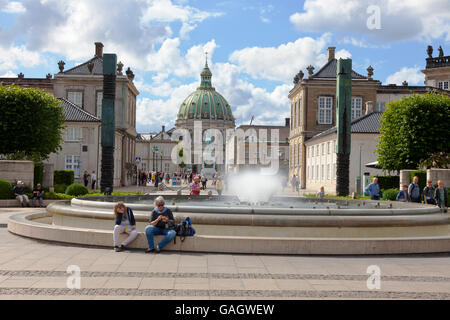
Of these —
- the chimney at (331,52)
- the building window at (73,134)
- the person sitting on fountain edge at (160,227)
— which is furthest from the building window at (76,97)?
the person sitting on fountain edge at (160,227)

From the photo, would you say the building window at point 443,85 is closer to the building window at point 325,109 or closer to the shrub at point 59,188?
the building window at point 325,109

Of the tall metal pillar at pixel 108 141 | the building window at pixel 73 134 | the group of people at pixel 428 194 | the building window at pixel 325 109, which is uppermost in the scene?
the building window at pixel 325 109

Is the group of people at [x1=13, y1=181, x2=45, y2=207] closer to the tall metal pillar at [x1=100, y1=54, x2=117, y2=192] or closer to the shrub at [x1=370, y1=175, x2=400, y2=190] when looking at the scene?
the tall metal pillar at [x1=100, y1=54, x2=117, y2=192]

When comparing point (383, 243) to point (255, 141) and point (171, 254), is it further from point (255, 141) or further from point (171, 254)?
point (255, 141)

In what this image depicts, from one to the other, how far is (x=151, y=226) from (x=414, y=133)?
98.9ft

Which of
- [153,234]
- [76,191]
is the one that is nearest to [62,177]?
[76,191]

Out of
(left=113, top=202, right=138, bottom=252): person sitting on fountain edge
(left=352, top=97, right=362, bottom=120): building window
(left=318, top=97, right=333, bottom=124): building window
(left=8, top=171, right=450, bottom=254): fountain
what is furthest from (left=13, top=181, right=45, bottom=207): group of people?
(left=352, top=97, right=362, bottom=120): building window

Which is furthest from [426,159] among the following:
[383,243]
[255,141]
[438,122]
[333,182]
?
[255,141]

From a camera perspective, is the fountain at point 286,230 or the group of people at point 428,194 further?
the group of people at point 428,194

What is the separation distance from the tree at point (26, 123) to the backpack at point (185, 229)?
29494 mm

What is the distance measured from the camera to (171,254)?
1109cm

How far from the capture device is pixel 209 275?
8945 millimetres

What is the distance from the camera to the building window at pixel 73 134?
53500mm
